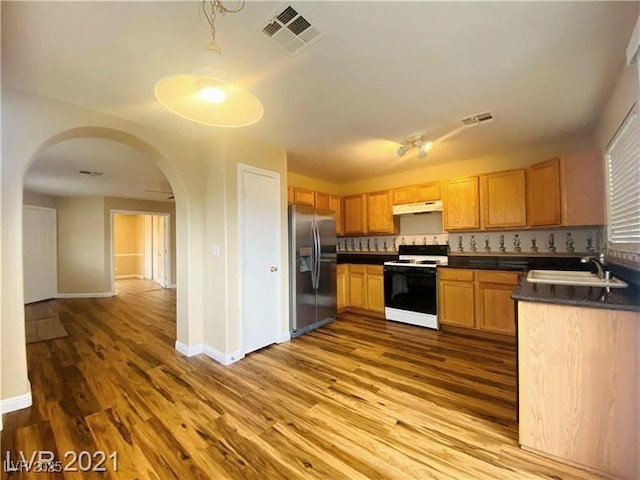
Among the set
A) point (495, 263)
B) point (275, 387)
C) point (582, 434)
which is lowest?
point (275, 387)

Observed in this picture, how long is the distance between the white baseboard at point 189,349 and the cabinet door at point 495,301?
3431 millimetres

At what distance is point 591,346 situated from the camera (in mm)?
1433

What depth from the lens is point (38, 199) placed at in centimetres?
579

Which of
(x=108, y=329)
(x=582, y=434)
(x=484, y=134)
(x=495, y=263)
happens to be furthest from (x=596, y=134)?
(x=108, y=329)

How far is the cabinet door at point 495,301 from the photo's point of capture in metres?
3.27

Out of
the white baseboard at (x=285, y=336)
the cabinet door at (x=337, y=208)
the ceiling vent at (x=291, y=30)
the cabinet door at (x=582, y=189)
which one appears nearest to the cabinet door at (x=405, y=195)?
the cabinet door at (x=337, y=208)

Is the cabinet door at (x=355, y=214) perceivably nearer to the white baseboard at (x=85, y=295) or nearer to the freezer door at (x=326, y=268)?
the freezer door at (x=326, y=268)

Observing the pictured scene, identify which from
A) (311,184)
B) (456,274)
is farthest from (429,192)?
(311,184)

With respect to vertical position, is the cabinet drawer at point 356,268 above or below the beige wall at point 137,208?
below

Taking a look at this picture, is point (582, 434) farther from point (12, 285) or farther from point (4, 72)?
point (4, 72)

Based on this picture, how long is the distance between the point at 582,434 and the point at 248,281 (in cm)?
279

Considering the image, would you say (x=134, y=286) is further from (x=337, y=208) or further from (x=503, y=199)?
(x=503, y=199)

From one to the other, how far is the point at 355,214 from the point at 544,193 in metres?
2.72

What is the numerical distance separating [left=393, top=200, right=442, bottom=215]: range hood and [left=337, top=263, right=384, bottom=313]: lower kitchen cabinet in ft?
3.22
